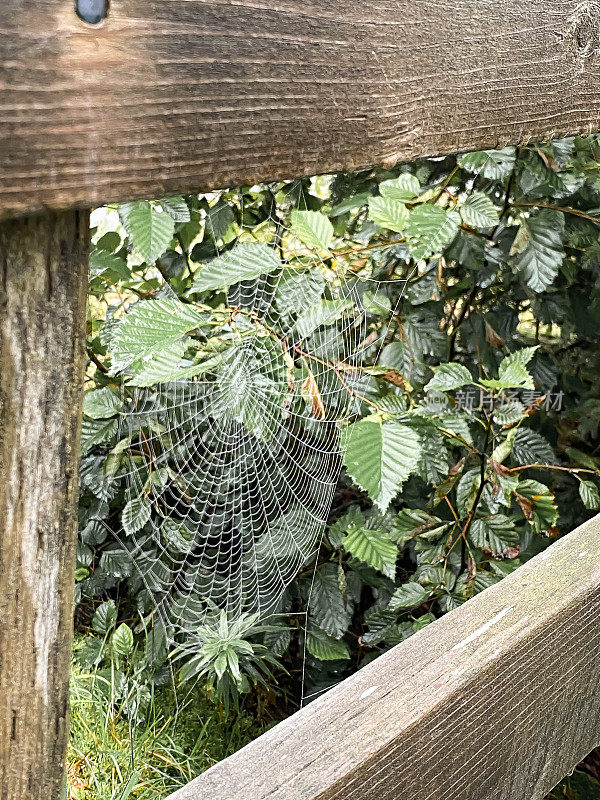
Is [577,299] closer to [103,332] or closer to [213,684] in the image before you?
[103,332]

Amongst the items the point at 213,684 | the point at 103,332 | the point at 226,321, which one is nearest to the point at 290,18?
the point at 226,321

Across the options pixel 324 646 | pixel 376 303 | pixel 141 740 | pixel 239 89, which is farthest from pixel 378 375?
pixel 239 89

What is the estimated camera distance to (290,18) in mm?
386

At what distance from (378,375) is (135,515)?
0.51 metres

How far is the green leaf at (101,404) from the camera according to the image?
4.71 ft

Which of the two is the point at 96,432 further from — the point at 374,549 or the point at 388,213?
the point at 388,213

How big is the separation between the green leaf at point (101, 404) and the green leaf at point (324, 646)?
561mm

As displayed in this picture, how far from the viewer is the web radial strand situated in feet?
4.67

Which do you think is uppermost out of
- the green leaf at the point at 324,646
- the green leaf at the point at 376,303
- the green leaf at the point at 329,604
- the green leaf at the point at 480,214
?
the green leaf at the point at 480,214

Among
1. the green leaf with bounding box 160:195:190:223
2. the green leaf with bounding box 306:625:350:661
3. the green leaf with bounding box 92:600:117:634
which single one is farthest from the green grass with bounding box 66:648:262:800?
the green leaf with bounding box 160:195:190:223

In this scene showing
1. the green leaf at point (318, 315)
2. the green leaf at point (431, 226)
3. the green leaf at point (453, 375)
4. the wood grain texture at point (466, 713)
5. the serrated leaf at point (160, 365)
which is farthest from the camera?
the green leaf at point (318, 315)

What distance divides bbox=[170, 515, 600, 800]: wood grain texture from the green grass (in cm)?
99

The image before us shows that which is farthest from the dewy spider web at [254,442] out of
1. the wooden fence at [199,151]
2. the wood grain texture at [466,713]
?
the wooden fence at [199,151]

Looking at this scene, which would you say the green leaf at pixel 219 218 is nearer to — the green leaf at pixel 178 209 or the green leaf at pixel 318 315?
the green leaf at pixel 178 209
